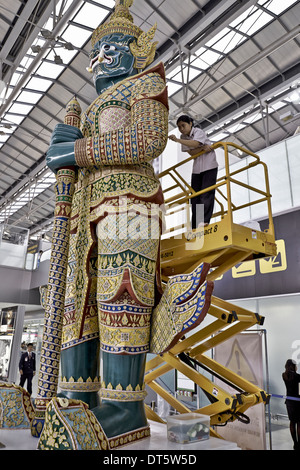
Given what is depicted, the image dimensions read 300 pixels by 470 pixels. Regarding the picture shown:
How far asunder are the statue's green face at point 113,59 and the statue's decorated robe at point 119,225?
255 mm

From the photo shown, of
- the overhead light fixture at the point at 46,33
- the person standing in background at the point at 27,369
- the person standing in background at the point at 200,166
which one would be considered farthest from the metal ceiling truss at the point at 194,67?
the person standing in background at the point at 27,369

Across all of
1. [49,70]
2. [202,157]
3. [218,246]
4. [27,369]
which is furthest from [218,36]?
[27,369]

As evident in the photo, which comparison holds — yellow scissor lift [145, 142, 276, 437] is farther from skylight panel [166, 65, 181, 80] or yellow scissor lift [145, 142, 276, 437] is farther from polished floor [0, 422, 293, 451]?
skylight panel [166, 65, 181, 80]

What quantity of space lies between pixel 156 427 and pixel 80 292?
3.49 ft

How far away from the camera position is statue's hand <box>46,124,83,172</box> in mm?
2482

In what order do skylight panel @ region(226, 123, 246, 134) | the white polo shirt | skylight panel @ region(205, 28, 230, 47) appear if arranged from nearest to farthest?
1. the white polo shirt
2. skylight panel @ region(205, 28, 230, 47)
3. skylight panel @ region(226, 123, 246, 134)

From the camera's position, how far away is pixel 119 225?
2318 mm

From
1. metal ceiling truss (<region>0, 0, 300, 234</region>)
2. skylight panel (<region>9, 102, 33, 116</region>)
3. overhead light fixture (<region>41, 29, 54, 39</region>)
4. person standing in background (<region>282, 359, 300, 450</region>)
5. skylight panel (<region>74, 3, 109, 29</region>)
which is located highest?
skylight panel (<region>9, 102, 33, 116</region>)

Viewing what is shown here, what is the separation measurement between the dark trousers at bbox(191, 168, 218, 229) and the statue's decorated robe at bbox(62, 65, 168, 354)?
→ 94cm

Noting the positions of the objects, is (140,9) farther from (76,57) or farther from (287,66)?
(287,66)

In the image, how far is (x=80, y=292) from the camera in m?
2.39

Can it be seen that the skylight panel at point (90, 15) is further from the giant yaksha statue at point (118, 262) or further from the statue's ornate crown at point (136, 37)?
the giant yaksha statue at point (118, 262)

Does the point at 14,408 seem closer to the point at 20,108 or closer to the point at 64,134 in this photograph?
the point at 64,134

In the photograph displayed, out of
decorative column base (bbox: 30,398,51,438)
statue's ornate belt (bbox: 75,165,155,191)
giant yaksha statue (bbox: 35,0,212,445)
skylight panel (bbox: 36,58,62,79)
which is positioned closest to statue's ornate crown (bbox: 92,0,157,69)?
giant yaksha statue (bbox: 35,0,212,445)
